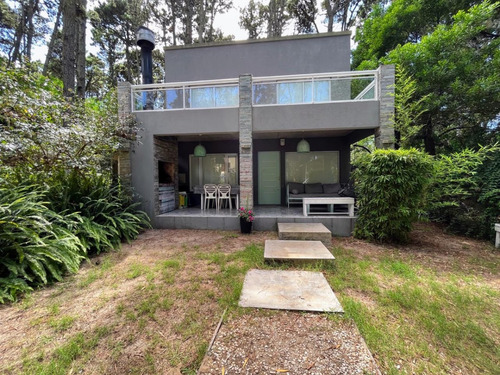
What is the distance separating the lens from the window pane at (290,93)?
18.7 feet

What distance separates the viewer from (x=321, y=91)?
222 inches

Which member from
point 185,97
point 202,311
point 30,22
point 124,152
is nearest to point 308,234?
point 202,311

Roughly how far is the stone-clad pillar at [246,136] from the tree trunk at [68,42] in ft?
20.5

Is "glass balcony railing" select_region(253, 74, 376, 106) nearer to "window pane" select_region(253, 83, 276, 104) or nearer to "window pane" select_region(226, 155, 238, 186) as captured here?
"window pane" select_region(253, 83, 276, 104)

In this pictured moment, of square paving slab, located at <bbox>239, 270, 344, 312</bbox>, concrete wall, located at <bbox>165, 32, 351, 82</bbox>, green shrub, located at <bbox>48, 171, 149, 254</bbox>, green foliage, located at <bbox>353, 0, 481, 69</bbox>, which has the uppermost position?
green foliage, located at <bbox>353, 0, 481, 69</bbox>

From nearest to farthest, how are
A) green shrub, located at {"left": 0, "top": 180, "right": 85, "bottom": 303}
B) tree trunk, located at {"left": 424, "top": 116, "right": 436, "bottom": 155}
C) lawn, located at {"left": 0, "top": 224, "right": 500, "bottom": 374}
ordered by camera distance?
lawn, located at {"left": 0, "top": 224, "right": 500, "bottom": 374} → green shrub, located at {"left": 0, "top": 180, "right": 85, "bottom": 303} → tree trunk, located at {"left": 424, "top": 116, "right": 436, "bottom": 155}

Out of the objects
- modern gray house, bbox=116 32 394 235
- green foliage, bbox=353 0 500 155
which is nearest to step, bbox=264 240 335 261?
modern gray house, bbox=116 32 394 235

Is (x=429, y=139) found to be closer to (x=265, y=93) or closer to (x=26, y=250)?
(x=265, y=93)

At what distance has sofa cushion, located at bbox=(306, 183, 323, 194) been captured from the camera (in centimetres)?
786

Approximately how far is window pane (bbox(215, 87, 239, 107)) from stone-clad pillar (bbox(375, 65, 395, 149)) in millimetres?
3819

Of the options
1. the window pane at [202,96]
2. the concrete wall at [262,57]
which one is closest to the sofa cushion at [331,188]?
the concrete wall at [262,57]

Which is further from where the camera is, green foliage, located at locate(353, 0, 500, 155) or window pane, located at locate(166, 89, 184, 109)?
window pane, located at locate(166, 89, 184, 109)

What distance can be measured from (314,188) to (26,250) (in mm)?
7570

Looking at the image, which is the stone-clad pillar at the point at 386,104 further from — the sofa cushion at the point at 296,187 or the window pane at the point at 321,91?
the sofa cushion at the point at 296,187
